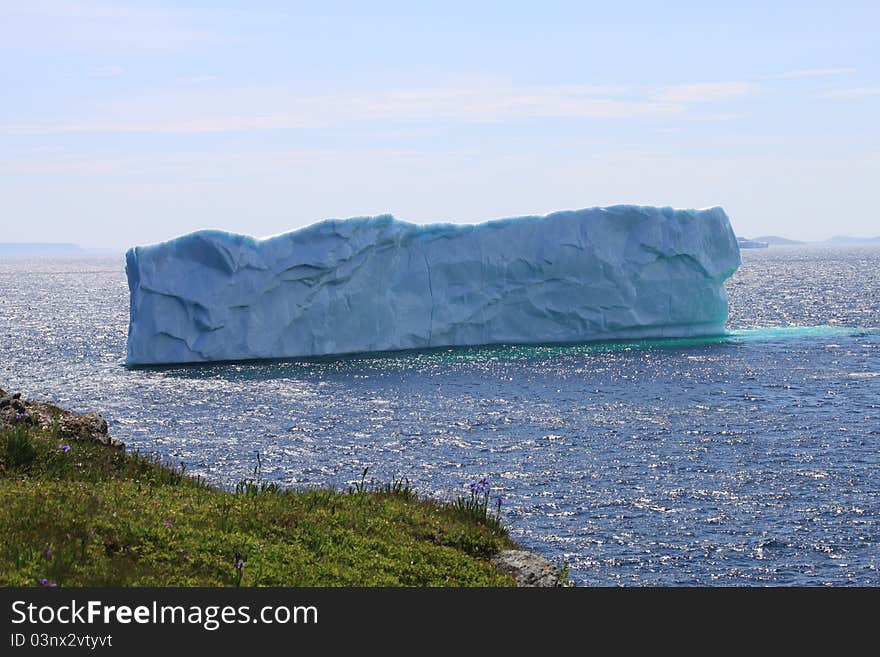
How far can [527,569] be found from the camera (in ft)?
41.0

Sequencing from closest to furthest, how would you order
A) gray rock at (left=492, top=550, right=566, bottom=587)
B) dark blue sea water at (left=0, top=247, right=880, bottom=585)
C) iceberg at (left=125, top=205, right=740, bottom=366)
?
gray rock at (left=492, top=550, right=566, bottom=587), dark blue sea water at (left=0, top=247, right=880, bottom=585), iceberg at (left=125, top=205, right=740, bottom=366)

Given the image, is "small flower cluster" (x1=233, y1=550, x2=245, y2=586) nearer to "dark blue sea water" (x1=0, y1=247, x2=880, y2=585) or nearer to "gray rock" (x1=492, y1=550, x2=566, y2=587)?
"gray rock" (x1=492, y1=550, x2=566, y2=587)

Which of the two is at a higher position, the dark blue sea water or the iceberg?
the iceberg

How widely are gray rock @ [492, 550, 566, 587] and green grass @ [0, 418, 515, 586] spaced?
301mm

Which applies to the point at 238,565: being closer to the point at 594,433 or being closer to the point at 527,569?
the point at 527,569

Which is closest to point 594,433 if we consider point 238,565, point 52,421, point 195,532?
point 52,421

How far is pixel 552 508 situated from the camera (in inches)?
710

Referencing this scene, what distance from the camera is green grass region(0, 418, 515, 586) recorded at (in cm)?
941

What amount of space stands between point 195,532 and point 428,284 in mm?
30074

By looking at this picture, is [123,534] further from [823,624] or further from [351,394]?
[351,394]

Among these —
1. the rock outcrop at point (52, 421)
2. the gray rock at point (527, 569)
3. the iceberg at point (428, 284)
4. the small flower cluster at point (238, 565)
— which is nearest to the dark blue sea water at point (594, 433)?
the iceberg at point (428, 284)

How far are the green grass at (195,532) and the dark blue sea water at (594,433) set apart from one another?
293 cm

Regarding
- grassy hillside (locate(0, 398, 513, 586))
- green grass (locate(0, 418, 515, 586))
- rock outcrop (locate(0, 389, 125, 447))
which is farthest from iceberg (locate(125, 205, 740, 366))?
green grass (locate(0, 418, 515, 586))

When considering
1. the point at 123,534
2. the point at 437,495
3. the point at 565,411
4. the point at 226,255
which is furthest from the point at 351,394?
the point at 123,534
